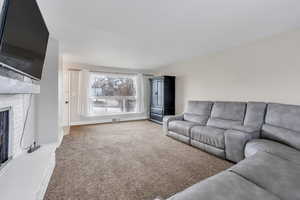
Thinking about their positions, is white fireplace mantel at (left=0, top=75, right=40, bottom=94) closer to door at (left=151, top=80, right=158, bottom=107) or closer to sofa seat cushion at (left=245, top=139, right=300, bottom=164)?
sofa seat cushion at (left=245, top=139, right=300, bottom=164)

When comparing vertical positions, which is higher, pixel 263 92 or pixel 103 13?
pixel 103 13

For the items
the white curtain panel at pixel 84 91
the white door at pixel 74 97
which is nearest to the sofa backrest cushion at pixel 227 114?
the white curtain panel at pixel 84 91

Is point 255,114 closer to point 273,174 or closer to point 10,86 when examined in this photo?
point 273,174

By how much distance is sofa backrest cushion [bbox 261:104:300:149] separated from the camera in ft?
6.57

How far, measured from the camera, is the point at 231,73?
11.0 feet

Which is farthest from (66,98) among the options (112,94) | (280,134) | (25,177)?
(280,134)

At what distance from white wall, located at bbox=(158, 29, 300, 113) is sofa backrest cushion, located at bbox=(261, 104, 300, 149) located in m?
0.40

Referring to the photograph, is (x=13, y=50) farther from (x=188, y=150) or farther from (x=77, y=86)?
(x=77, y=86)

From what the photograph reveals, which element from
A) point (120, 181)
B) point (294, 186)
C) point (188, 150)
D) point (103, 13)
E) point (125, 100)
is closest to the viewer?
point (294, 186)

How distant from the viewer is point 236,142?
7.15ft

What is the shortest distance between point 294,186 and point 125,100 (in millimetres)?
5353

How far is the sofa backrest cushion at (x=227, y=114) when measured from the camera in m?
2.83

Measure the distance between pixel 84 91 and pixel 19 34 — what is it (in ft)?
13.1

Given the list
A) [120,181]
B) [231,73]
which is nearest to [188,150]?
[120,181]
